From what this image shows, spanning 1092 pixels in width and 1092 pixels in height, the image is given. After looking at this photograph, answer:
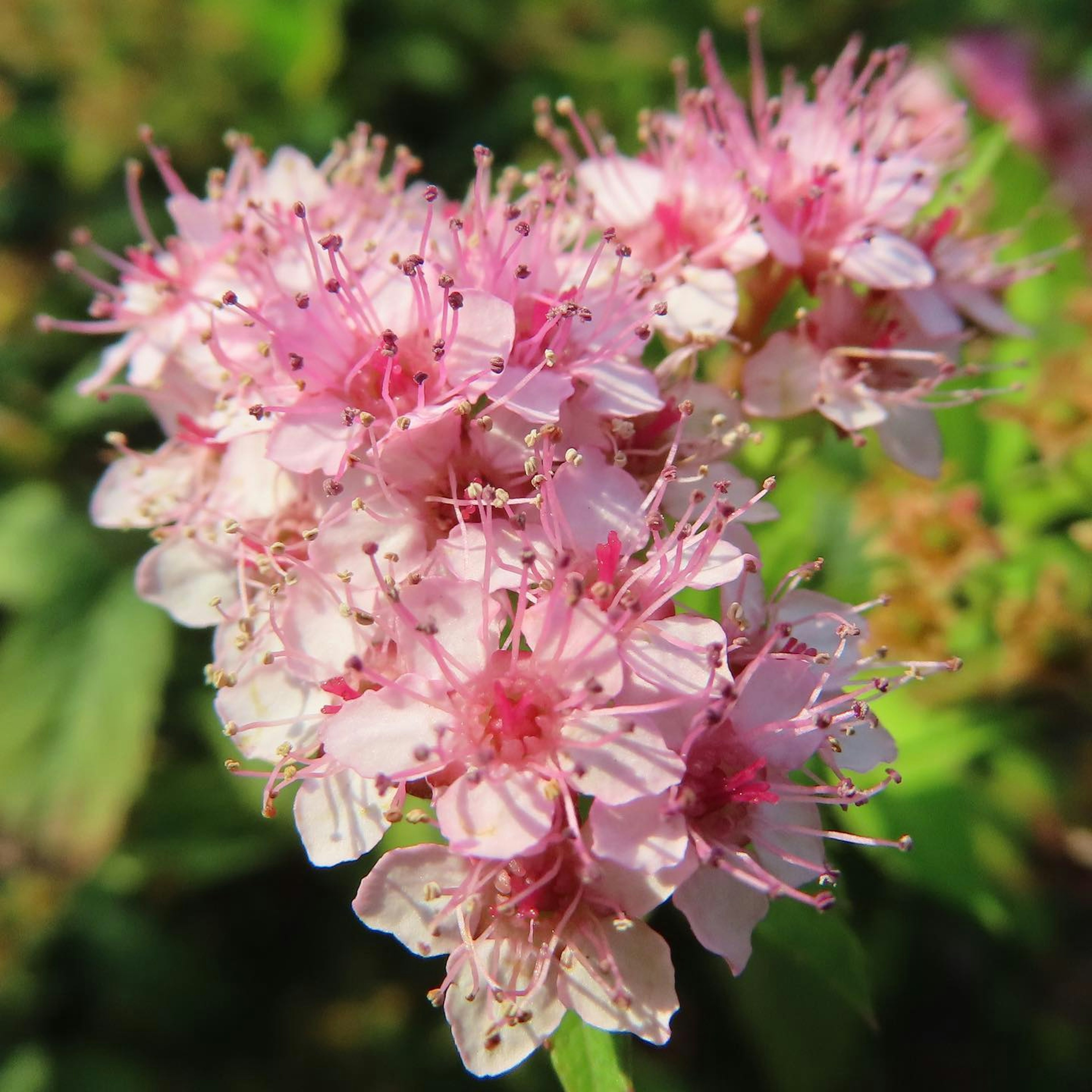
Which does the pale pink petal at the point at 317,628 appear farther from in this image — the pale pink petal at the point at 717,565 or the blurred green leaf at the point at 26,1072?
the blurred green leaf at the point at 26,1072

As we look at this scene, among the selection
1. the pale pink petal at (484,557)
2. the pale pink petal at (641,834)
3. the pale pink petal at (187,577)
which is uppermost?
the pale pink petal at (187,577)

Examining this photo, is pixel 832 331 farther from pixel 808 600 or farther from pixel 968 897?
pixel 968 897

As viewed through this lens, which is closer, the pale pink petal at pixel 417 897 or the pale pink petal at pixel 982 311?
the pale pink petal at pixel 417 897

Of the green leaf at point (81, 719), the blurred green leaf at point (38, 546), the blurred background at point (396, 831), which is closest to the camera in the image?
the blurred background at point (396, 831)

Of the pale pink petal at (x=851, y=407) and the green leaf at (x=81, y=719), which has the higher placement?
the pale pink petal at (x=851, y=407)

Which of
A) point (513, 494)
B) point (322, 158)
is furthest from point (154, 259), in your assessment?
point (322, 158)

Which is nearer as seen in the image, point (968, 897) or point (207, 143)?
point (968, 897)

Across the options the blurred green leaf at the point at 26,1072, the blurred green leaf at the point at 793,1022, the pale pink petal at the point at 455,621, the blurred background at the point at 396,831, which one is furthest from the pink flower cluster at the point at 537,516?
the blurred green leaf at the point at 26,1072

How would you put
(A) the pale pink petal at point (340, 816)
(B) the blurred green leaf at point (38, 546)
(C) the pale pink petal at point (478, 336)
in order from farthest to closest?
(B) the blurred green leaf at point (38, 546)
(C) the pale pink petal at point (478, 336)
(A) the pale pink petal at point (340, 816)

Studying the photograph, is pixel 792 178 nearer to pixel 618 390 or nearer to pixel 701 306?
pixel 701 306
